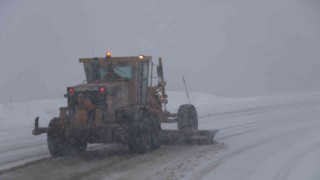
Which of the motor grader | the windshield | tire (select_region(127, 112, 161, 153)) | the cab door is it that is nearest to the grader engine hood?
the motor grader

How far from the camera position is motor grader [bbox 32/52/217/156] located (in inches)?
420

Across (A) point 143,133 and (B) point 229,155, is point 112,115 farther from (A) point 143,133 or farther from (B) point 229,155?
(B) point 229,155

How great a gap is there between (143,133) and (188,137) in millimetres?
1588

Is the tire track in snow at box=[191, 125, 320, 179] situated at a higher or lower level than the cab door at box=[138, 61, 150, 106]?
lower

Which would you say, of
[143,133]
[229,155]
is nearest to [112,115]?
[143,133]

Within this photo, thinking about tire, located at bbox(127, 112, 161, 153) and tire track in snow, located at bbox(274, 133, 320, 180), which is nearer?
tire track in snow, located at bbox(274, 133, 320, 180)

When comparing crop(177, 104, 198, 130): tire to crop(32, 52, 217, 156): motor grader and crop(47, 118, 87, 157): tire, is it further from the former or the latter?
crop(47, 118, 87, 157): tire

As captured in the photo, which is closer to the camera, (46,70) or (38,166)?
(38,166)

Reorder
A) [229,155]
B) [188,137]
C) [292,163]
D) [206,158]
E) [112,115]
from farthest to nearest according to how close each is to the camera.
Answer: [188,137], [112,115], [229,155], [206,158], [292,163]

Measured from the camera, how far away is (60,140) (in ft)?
36.4

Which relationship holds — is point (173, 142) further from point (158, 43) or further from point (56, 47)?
point (158, 43)

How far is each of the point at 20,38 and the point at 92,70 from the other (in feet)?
273

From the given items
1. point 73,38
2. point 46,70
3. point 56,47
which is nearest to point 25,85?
point 46,70

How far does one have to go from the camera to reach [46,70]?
270ft
